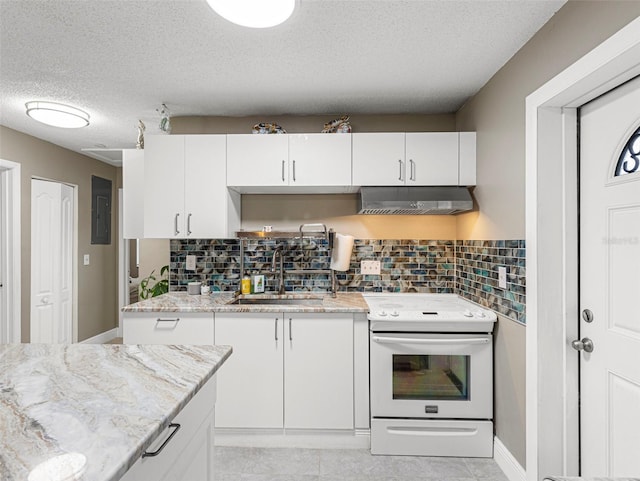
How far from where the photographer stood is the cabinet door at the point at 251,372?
246 cm

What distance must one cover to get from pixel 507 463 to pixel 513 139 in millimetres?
1856

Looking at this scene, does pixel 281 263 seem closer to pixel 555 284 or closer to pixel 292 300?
pixel 292 300

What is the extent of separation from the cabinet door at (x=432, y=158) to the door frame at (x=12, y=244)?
357 centimetres

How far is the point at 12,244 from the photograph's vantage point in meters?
3.46

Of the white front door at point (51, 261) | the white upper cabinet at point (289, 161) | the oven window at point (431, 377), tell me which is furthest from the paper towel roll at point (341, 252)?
the white front door at point (51, 261)

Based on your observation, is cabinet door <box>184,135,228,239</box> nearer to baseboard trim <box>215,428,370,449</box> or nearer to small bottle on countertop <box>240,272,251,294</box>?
small bottle on countertop <box>240,272,251,294</box>

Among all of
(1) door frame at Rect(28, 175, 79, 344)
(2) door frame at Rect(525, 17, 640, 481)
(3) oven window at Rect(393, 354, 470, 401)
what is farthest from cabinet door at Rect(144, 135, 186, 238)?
(2) door frame at Rect(525, 17, 640, 481)

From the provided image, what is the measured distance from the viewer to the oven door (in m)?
2.32

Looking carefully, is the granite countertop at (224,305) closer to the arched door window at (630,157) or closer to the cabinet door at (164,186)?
the cabinet door at (164,186)

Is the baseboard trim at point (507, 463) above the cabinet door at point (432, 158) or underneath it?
underneath

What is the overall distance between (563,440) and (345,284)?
1729 mm

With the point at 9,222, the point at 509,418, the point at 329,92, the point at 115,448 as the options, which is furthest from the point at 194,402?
the point at 9,222

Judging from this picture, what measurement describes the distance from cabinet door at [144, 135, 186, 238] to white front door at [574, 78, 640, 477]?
2515 millimetres

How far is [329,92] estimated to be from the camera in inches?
103
